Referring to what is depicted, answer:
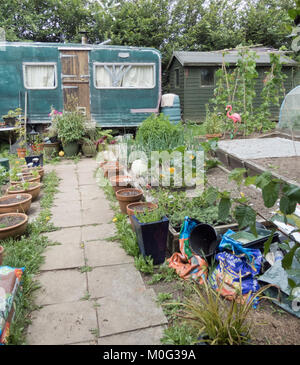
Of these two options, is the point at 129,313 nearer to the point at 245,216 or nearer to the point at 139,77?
the point at 245,216

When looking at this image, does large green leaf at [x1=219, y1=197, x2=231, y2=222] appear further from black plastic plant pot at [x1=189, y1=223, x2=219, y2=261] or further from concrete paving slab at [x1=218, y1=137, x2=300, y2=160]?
concrete paving slab at [x1=218, y1=137, x2=300, y2=160]

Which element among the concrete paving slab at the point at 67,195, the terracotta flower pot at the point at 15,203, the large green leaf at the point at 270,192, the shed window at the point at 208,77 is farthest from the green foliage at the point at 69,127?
the shed window at the point at 208,77

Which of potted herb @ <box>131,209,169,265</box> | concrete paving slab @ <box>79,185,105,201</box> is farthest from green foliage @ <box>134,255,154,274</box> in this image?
concrete paving slab @ <box>79,185,105,201</box>

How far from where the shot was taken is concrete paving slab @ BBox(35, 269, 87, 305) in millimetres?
2264

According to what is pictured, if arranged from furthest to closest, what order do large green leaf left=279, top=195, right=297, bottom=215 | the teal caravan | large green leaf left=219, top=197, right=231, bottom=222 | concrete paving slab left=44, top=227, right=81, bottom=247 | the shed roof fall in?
the shed roof, the teal caravan, concrete paving slab left=44, top=227, right=81, bottom=247, large green leaf left=219, top=197, right=231, bottom=222, large green leaf left=279, top=195, right=297, bottom=215

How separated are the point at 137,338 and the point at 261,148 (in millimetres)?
4648

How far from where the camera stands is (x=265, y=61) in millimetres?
12156

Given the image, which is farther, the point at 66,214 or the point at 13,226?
the point at 66,214

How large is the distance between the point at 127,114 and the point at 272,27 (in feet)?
40.0

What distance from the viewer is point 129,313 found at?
209 cm

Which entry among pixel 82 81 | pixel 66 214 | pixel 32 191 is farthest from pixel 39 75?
pixel 66 214

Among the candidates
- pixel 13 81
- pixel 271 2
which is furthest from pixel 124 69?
pixel 271 2

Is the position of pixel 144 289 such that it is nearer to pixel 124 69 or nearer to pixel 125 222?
pixel 125 222

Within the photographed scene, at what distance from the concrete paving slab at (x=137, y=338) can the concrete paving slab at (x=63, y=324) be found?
11cm
